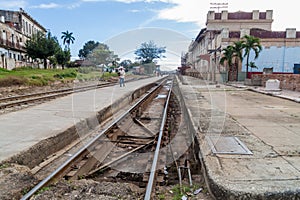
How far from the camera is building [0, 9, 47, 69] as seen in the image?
34219mm

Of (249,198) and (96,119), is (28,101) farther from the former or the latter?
(249,198)

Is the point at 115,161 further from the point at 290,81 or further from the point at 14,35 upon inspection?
the point at 14,35

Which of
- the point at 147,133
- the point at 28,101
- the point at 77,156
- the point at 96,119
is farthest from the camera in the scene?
the point at 28,101

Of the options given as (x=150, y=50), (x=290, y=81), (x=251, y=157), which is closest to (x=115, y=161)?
(x=251, y=157)

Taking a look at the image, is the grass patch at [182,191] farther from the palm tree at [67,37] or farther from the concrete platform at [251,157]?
the palm tree at [67,37]

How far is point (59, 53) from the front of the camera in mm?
45062

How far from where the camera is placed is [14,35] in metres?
41.9

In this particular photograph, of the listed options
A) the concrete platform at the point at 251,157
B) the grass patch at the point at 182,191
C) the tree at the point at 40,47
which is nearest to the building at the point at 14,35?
the tree at the point at 40,47

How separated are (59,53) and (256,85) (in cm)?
3632

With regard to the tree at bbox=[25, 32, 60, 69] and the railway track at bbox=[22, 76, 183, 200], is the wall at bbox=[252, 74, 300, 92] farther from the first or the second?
the tree at bbox=[25, 32, 60, 69]

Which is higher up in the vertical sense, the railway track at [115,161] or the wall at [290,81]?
the wall at [290,81]

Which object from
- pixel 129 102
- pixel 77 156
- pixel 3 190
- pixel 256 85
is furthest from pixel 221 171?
pixel 256 85

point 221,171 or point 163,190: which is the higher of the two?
point 221,171

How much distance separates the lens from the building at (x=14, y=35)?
3422cm
